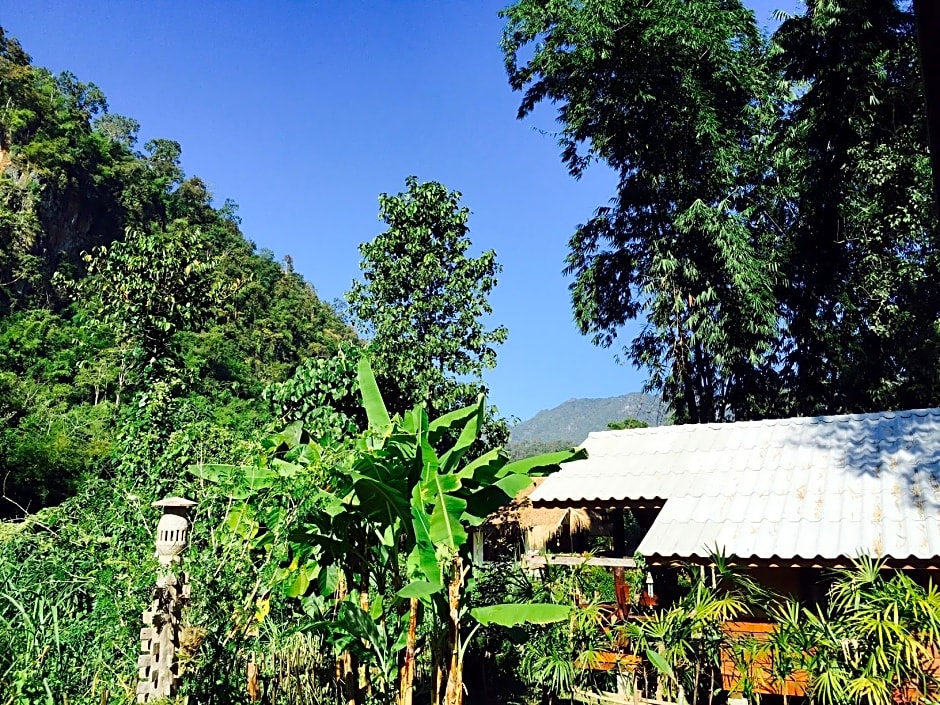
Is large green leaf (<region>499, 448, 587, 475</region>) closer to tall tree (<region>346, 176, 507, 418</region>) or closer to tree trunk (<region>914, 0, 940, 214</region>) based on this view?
tree trunk (<region>914, 0, 940, 214</region>)

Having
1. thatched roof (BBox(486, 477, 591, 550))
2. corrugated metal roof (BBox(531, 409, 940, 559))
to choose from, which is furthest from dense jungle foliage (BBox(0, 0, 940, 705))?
thatched roof (BBox(486, 477, 591, 550))

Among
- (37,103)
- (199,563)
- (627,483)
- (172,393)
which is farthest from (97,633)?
(37,103)

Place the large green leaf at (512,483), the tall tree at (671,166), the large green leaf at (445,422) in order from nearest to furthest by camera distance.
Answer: the large green leaf at (512,483) → the large green leaf at (445,422) → the tall tree at (671,166)

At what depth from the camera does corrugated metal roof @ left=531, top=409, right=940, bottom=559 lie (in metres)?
5.78

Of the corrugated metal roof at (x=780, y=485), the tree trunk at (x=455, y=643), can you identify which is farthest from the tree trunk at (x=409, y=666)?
the corrugated metal roof at (x=780, y=485)

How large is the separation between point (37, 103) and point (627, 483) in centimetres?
3457

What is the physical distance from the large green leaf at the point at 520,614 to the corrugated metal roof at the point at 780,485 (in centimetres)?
200

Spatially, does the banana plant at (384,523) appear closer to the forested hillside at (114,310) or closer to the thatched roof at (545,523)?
the forested hillside at (114,310)

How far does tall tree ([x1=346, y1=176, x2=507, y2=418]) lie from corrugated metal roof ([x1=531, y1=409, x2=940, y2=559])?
471cm

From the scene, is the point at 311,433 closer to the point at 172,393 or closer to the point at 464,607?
the point at 464,607

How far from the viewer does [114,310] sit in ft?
38.3

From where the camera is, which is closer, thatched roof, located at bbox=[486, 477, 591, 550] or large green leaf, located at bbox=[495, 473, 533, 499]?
large green leaf, located at bbox=[495, 473, 533, 499]

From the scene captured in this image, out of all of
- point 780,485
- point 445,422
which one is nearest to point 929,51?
point 445,422

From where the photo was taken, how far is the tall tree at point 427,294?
1302cm
